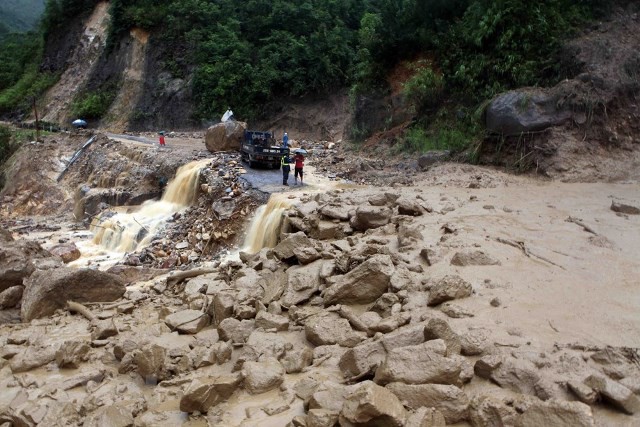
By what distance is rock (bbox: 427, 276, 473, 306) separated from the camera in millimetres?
6305

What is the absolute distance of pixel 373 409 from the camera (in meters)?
3.99

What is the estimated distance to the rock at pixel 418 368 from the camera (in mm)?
4512

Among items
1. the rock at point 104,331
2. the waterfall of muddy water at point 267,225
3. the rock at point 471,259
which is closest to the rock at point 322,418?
the rock at point 471,259

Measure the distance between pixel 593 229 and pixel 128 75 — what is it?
31.7 m

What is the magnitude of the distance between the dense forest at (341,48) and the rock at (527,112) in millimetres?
1341

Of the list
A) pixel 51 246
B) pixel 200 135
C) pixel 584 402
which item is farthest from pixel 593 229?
pixel 200 135

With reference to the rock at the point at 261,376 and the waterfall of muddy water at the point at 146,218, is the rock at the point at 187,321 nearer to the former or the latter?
the rock at the point at 261,376

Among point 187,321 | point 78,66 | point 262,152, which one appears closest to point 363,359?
point 187,321

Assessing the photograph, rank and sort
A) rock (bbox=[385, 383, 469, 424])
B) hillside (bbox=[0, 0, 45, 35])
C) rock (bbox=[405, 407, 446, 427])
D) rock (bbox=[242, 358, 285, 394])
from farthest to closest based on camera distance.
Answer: hillside (bbox=[0, 0, 45, 35]), rock (bbox=[242, 358, 285, 394]), rock (bbox=[385, 383, 469, 424]), rock (bbox=[405, 407, 446, 427])

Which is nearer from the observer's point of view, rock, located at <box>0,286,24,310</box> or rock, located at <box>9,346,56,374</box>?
rock, located at <box>9,346,56,374</box>

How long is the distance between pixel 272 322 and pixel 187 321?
5.13 ft

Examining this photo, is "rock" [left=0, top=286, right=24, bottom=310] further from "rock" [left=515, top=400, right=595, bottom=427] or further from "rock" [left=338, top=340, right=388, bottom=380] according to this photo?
"rock" [left=515, top=400, right=595, bottom=427]

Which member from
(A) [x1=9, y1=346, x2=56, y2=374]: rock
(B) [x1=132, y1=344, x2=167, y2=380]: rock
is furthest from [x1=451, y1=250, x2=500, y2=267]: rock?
(A) [x1=9, y1=346, x2=56, y2=374]: rock

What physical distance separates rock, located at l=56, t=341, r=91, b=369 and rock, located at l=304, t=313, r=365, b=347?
10.2 feet
